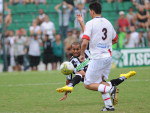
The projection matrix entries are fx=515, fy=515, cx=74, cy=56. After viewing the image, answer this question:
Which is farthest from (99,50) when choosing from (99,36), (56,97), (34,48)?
(34,48)

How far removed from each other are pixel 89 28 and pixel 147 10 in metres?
15.3

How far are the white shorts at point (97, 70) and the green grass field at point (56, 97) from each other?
23.4 inches

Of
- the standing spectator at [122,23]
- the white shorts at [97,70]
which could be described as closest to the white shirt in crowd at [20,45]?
the standing spectator at [122,23]

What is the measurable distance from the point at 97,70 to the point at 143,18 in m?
15.0

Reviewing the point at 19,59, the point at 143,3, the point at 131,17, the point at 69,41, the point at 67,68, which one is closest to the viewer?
the point at 67,68

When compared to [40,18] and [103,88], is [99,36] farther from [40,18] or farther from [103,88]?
[40,18]

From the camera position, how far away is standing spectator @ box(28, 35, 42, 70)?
23.0m

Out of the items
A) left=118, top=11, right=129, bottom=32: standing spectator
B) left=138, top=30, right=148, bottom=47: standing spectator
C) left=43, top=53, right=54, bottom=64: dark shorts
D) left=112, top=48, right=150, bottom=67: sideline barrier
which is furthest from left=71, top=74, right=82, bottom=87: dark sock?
left=138, top=30, right=148, bottom=47: standing spectator

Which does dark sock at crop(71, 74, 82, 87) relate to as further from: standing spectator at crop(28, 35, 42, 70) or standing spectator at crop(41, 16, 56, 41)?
standing spectator at crop(41, 16, 56, 41)

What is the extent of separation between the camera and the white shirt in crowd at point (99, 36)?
959 cm

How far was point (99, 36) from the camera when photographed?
9.63 meters

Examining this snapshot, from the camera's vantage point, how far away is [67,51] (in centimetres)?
2320

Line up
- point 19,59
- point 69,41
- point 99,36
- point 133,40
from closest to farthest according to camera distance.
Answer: point 99,36 → point 69,41 → point 19,59 → point 133,40

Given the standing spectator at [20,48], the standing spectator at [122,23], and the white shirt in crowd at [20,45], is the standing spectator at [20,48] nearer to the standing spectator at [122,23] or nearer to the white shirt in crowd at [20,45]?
the white shirt in crowd at [20,45]
